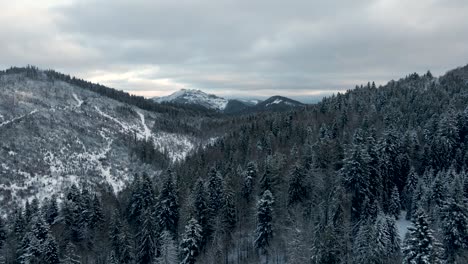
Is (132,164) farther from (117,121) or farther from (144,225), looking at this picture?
(144,225)

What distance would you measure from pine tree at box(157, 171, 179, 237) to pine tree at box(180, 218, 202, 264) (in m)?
10.1

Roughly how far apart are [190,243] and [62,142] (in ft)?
346

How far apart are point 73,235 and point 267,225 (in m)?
33.3

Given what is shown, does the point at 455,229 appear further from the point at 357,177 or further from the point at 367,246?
the point at 357,177

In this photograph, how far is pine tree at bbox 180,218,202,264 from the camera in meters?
45.8

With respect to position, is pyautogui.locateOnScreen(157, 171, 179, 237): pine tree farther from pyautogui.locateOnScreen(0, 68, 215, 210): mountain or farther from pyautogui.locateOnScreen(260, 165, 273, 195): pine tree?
pyautogui.locateOnScreen(0, 68, 215, 210): mountain

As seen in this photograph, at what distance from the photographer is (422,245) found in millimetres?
30234

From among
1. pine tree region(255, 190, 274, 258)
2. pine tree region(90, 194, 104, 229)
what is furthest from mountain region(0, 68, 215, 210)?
pine tree region(255, 190, 274, 258)

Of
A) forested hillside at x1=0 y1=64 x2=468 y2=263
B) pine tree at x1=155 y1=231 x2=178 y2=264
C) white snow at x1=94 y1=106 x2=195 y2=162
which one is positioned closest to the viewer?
Answer: forested hillside at x1=0 y1=64 x2=468 y2=263

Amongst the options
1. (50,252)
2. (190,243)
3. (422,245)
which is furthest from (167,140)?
(422,245)

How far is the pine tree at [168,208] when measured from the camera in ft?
182

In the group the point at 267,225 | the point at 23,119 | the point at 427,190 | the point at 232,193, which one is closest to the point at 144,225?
the point at 232,193

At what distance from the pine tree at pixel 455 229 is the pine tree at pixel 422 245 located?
44.0ft

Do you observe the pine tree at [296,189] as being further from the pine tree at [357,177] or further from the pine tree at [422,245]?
the pine tree at [422,245]
